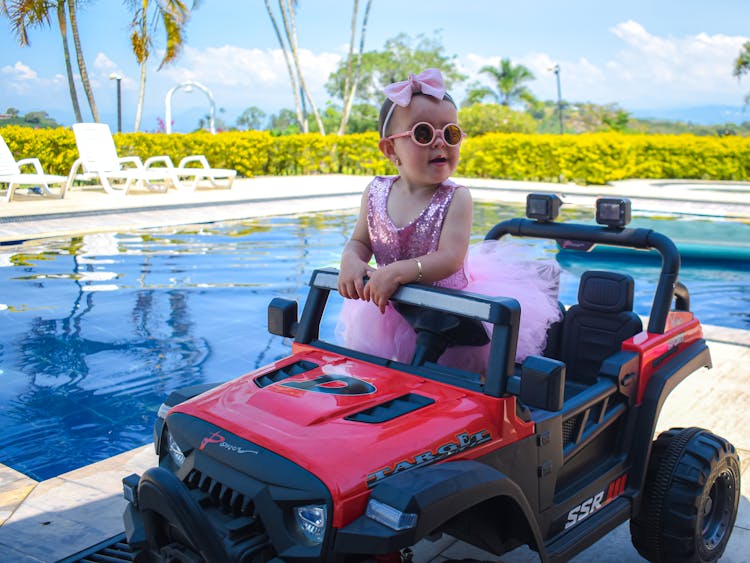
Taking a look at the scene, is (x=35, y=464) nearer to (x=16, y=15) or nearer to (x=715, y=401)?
(x=715, y=401)

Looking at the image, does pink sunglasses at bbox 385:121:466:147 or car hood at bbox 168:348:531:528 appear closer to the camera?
car hood at bbox 168:348:531:528

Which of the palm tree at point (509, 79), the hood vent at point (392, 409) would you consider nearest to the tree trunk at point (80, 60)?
the hood vent at point (392, 409)

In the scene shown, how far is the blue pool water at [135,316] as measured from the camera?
166 inches

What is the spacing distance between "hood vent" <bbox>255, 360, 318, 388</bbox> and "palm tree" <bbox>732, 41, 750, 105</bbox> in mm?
49621

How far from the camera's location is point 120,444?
393cm

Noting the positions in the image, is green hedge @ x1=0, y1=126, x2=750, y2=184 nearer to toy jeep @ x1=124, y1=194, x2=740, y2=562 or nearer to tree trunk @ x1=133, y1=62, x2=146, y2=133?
tree trunk @ x1=133, y1=62, x2=146, y2=133

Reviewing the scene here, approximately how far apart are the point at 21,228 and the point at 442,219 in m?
9.60

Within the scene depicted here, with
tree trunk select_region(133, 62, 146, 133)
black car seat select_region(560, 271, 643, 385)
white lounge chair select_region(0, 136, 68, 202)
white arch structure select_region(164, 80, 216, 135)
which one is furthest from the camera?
tree trunk select_region(133, 62, 146, 133)

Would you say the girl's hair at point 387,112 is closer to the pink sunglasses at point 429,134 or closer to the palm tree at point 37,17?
the pink sunglasses at point 429,134

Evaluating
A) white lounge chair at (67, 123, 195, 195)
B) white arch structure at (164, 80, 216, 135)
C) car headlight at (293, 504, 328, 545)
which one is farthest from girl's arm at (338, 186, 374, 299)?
white arch structure at (164, 80, 216, 135)

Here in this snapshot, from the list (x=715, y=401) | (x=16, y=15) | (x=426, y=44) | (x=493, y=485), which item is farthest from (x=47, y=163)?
(x=426, y=44)

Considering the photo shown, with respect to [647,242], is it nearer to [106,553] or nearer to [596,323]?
[596,323]

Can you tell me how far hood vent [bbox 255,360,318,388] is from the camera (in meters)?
2.27

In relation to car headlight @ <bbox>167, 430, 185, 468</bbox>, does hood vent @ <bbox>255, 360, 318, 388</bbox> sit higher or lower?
higher
